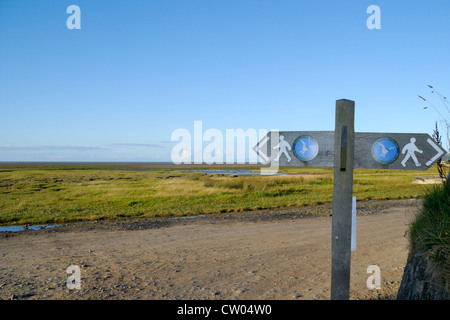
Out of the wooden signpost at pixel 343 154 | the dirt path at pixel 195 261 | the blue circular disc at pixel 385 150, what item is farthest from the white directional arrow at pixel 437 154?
the dirt path at pixel 195 261

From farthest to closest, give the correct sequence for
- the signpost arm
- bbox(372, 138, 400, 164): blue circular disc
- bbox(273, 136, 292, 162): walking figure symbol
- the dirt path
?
the dirt path < bbox(273, 136, 292, 162): walking figure symbol < bbox(372, 138, 400, 164): blue circular disc < the signpost arm

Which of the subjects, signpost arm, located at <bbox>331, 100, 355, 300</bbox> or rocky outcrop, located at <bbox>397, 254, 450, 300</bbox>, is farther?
rocky outcrop, located at <bbox>397, 254, 450, 300</bbox>

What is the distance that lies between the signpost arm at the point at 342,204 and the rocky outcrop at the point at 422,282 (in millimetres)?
1398

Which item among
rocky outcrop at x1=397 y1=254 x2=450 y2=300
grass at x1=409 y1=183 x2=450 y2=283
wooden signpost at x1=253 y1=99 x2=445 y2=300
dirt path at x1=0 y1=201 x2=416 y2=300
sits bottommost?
dirt path at x1=0 y1=201 x2=416 y2=300

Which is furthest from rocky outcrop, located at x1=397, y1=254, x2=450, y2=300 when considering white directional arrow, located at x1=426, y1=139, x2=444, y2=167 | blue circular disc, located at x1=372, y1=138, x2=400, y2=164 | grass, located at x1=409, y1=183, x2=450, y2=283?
blue circular disc, located at x1=372, y1=138, x2=400, y2=164

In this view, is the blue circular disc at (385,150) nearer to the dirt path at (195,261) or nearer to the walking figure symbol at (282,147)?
the walking figure symbol at (282,147)

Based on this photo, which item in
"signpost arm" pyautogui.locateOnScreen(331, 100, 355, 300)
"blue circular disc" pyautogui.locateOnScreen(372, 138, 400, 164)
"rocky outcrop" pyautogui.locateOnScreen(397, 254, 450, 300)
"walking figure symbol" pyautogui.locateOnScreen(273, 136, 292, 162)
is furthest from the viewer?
"walking figure symbol" pyautogui.locateOnScreen(273, 136, 292, 162)

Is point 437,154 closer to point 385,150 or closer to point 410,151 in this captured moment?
point 410,151

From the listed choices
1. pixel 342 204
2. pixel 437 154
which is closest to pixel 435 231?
pixel 437 154

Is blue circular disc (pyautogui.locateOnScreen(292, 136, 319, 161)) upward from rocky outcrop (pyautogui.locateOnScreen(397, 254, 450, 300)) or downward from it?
upward

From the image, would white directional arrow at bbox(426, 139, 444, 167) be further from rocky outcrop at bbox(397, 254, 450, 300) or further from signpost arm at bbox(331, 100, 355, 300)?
rocky outcrop at bbox(397, 254, 450, 300)

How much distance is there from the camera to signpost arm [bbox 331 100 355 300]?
12.1ft

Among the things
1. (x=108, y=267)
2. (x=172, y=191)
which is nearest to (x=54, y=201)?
(x=172, y=191)
